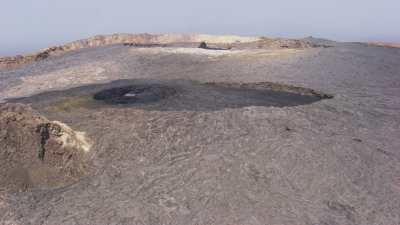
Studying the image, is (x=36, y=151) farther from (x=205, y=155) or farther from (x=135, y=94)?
(x=135, y=94)

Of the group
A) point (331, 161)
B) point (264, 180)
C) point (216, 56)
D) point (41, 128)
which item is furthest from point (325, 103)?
point (216, 56)

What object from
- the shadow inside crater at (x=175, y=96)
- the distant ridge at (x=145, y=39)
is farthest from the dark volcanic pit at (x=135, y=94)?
the distant ridge at (x=145, y=39)

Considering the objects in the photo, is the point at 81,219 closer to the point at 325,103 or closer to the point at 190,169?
the point at 190,169

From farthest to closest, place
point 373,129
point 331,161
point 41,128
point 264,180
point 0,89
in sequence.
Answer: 1. point 0,89
2. point 373,129
3. point 41,128
4. point 331,161
5. point 264,180

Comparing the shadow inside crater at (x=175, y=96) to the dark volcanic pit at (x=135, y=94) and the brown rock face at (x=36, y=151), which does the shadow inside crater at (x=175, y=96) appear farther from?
the brown rock face at (x=36, y=151)

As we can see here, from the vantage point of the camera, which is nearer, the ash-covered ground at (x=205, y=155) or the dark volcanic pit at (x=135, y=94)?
the ash-covered ground at (x=205, y=155)
